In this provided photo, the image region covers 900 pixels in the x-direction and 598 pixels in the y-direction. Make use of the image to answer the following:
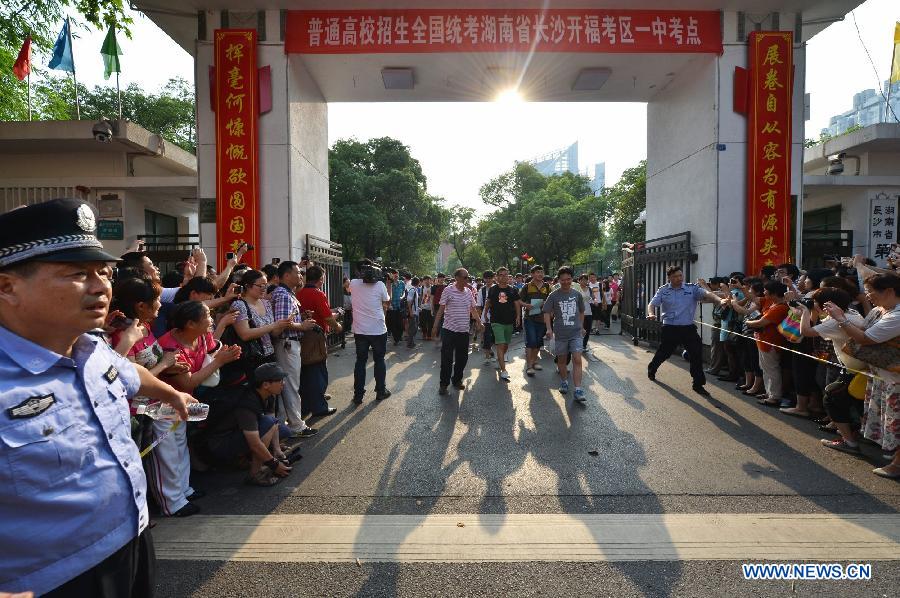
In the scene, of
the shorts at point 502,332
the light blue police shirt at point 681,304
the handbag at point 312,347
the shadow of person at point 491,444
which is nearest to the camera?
the shadow of person at point 491,444

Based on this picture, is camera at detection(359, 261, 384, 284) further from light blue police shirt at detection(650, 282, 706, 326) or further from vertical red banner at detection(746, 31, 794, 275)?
vertical red banner at detection(746, 31, 794, 275)

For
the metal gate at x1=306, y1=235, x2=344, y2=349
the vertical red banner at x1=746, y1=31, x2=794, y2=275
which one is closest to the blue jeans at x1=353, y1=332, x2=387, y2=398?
the metal gate at x1=306, y1=235, x2=344, y2=349

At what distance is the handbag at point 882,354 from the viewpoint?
4238mm

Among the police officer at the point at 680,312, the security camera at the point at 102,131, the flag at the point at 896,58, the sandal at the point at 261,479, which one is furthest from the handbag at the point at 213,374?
the flag at the point at 896,58

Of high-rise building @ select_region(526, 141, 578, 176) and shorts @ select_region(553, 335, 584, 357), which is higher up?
high-rise building @ select_region(526, 141, 578, 176)

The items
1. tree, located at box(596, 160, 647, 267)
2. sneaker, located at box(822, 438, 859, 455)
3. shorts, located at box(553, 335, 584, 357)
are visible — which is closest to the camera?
sneaker, located at box(822, 438, 859, 455)

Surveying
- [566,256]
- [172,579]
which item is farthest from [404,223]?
[172,579]

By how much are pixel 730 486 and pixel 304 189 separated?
9.31 metres

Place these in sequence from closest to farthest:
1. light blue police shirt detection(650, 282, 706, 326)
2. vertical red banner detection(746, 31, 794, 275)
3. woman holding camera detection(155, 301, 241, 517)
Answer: woman holding camera detection(155, 301, 241, 517)
light blue police shirt detection(650, 282, 706, 326)
vertical red banner detection(746, 31, 794, 275)

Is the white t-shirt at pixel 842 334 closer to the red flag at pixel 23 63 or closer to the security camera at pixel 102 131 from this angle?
the security camera at pixel 102 131

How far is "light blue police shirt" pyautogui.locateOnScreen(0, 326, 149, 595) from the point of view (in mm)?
1289

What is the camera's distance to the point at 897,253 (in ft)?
20.2

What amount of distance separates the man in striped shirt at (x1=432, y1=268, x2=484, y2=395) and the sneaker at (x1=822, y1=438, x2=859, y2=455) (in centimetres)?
443

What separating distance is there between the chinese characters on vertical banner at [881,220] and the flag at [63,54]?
18.5 metres
